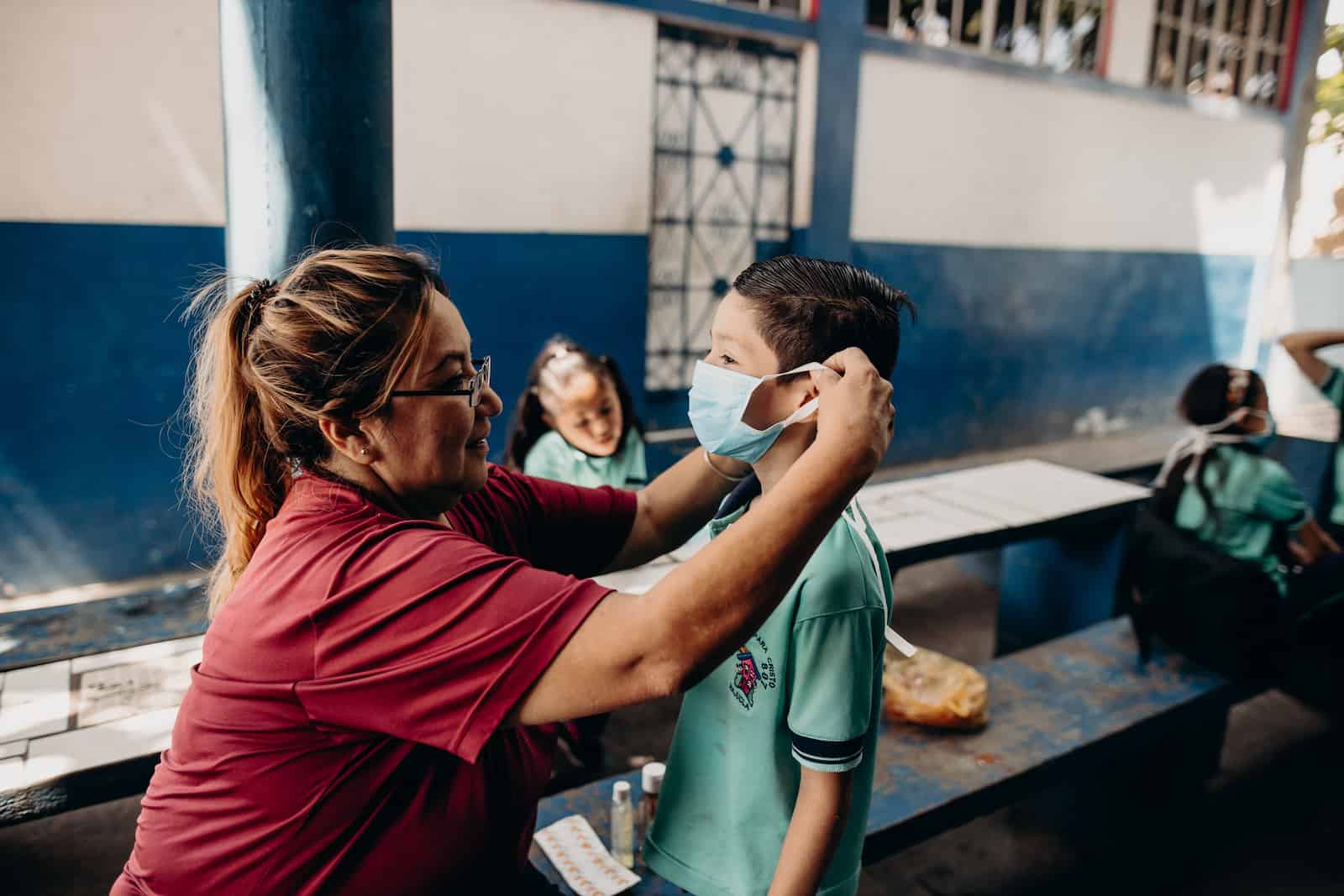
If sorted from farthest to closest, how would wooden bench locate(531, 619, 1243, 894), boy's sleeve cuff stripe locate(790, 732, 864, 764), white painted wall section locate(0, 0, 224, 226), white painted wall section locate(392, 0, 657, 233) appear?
white painted wall section locate(392, 0, 657, 233) → white painted wall section locate(0, 0, 224, 226) → wooden bench locate(531, 619, 1243, 894) → boy's sleeve cuff stripe locate(790, 732, 864, 764)

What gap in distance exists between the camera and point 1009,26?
7359mm

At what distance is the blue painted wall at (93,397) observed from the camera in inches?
163

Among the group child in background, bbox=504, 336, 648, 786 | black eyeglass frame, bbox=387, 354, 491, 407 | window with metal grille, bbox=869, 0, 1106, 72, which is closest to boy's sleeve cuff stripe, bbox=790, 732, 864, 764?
black eyeglass frame, bbox=387, 354, 491, 407

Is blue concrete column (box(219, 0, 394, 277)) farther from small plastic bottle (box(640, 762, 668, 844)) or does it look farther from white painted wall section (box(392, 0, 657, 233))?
white painted wall section (box(392, 0, 657, 233))

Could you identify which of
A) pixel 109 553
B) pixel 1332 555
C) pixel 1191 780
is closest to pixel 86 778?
pixel 109 553

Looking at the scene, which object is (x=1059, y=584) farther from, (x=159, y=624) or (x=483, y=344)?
(x=159, y=624)

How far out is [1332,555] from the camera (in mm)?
3375

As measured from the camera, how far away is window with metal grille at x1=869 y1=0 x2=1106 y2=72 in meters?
6.81

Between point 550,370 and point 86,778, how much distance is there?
75.9 inches

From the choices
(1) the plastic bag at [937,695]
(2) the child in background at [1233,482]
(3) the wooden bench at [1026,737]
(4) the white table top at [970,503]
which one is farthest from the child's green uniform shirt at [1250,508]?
(1) the plastic bag at [937,695]

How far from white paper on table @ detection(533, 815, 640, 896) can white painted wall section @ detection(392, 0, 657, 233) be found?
12.2 feet

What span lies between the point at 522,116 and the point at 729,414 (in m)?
4.34

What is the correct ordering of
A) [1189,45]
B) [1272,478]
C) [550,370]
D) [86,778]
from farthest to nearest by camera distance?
1. [1189,45]
2. [550,370]
3. [1272,478]
4. [86,778]

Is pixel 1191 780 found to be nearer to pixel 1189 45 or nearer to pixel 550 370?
pixel 550 370
